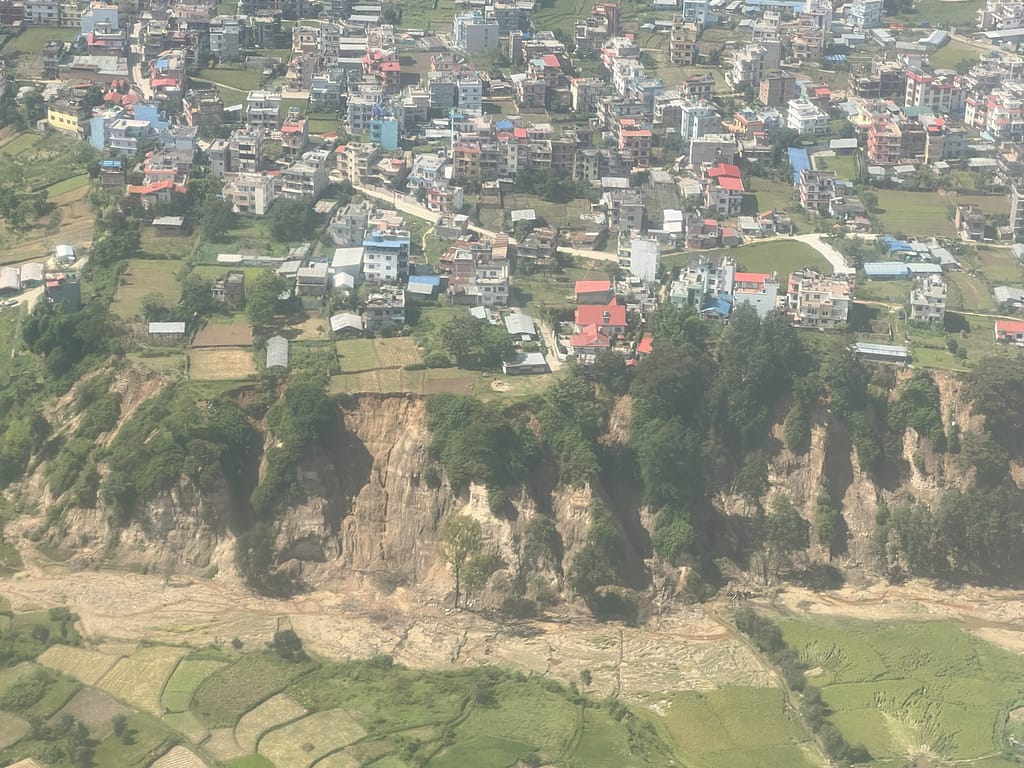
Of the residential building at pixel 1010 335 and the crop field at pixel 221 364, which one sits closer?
the crop field at pixel 221 364

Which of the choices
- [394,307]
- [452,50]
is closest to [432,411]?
[394,307]

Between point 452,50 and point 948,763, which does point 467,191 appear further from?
point 948,763

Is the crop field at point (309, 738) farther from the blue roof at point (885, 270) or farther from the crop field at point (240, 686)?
the blue roof at point (885, 270)

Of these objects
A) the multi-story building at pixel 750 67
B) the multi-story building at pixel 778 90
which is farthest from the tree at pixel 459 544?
the multi-story building at pixel 750 67

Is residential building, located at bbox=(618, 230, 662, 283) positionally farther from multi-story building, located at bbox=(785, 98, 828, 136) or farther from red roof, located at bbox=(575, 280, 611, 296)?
multi-story building, located at bbox=(785, 98, 828, 136)

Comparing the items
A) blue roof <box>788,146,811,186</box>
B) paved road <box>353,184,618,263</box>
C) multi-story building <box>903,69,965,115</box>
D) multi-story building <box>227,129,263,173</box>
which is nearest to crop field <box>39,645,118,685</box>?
paved road <box>353,184,618,263</box>

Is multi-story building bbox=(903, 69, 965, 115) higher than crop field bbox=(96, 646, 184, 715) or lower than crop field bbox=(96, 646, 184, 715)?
higher
